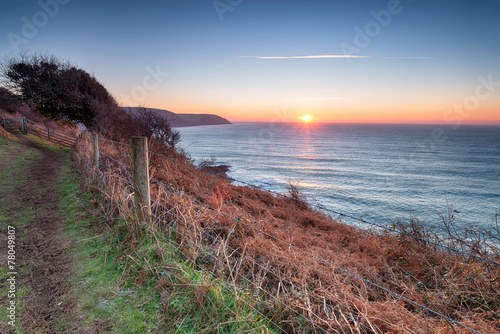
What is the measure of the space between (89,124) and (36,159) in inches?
400

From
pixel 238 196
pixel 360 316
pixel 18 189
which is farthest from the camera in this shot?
pixel 238 196

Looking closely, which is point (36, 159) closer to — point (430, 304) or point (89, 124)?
point (89, 124)

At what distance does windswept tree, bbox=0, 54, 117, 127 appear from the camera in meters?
20.9

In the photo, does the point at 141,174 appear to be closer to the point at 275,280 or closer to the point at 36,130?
the point at 275,280

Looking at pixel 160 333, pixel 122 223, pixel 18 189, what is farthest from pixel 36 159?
pixel 160 333

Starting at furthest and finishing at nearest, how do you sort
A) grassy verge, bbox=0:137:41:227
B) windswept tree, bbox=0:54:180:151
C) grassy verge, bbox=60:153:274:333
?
windswept tree, bbox=0:54:180:151 < grassy verge, bbox=0:137:41:227 < grassy verge, bbox=60:153:274:333

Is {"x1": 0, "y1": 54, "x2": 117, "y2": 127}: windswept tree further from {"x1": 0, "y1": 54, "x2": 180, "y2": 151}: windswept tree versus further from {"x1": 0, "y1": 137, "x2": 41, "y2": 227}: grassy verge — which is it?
{"x1": 0, "y1": 137, "x2": 41, "y2": 227}: grassy verge

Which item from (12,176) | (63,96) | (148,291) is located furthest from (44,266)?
(63,96)

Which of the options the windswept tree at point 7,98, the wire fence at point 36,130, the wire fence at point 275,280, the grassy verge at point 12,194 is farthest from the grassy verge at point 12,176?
the windswept tree at point 7,98

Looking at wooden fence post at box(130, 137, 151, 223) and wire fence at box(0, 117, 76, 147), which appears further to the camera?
wire fence at box(0, 117, 76, 147)

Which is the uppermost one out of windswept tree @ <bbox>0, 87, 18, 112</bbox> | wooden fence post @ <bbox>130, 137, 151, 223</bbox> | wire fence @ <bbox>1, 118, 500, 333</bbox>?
windswept tree @ <bbox>0, 87, 18, 112</bbox>

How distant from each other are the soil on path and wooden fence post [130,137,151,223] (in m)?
1.34

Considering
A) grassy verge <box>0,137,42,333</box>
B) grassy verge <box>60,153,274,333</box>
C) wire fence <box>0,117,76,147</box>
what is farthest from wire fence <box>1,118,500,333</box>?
wire fence <box>0,117,76,147</box>

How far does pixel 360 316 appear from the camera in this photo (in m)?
3.26
